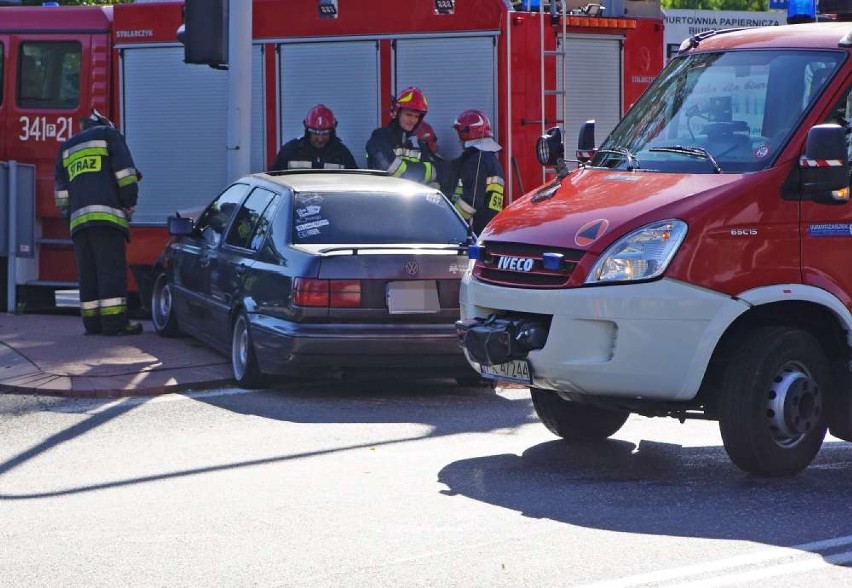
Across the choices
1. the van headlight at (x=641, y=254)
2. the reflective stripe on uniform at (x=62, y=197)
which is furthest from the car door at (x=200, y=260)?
the van headlight at (x=641, y=254)

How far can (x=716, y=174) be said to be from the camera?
286 inches

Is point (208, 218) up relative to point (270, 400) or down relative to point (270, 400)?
up

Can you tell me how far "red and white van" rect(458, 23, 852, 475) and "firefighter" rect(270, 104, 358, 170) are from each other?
6.47 metres

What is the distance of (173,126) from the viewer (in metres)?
15.5

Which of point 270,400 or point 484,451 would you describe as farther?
point 270,400

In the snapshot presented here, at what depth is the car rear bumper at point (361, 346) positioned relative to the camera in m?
9.63

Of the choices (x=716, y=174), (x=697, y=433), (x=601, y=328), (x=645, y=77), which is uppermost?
(x=645, y=77)

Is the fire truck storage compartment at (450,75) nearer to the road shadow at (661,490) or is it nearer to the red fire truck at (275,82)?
the red fire truck at (275,82)

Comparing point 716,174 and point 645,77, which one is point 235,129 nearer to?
point 645,77

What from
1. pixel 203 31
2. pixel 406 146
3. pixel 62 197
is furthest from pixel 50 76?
pixel 406 146

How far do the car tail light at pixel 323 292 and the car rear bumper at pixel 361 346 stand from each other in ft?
0.47

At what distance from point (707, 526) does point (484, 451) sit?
2024 millimetres

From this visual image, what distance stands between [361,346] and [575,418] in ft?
5.99

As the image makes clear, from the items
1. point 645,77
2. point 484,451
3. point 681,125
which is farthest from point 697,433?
point 645,77
